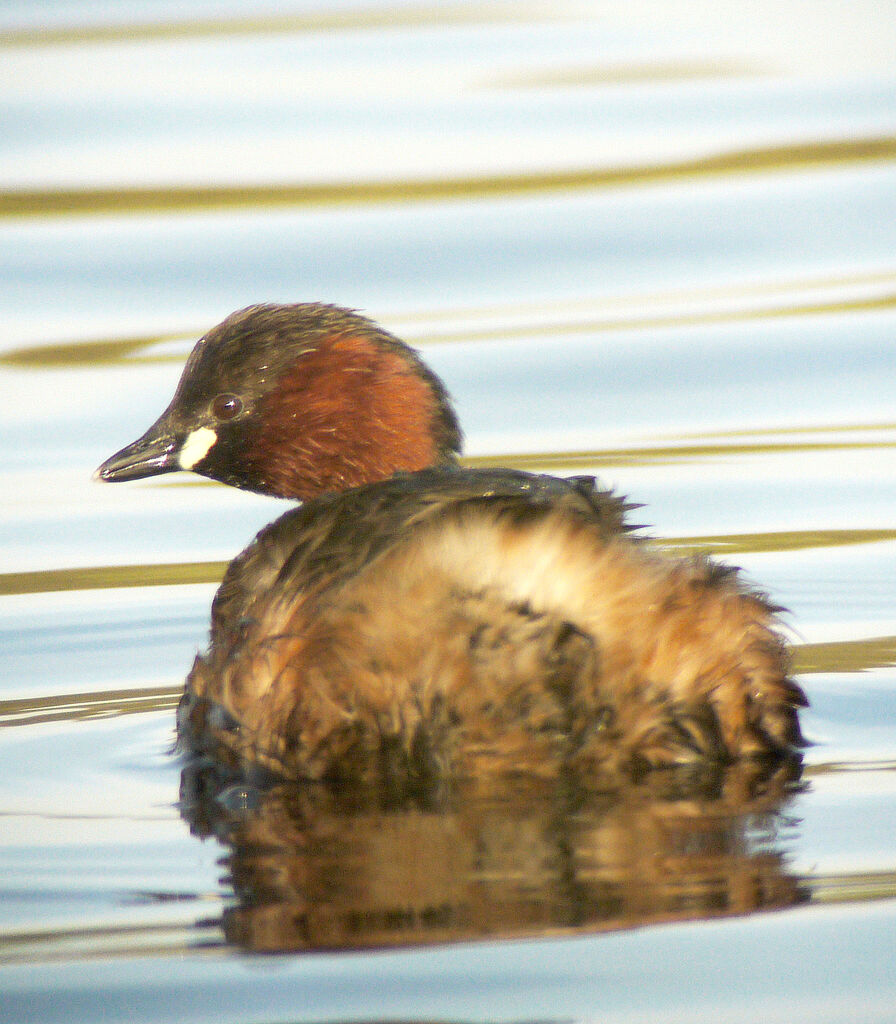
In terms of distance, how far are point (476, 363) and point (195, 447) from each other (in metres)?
3.47

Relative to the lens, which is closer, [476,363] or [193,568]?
[193,568]

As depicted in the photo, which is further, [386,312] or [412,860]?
[386,312]

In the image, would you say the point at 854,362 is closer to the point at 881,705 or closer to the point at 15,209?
the point at 881,705

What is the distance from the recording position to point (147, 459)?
18.7 feet

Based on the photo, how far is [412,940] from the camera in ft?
10.9

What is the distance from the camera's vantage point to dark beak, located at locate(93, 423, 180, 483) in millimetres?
5656

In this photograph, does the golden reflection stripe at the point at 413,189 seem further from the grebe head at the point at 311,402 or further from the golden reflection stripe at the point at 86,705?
the golden reflection stripe at the point at 86,705

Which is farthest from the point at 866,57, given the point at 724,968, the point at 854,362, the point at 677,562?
the point at 724,968

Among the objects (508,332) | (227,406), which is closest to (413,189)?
(508,332)

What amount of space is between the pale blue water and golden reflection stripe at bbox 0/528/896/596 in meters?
0.03

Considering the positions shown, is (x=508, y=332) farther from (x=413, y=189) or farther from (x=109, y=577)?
(x=109, y=577)

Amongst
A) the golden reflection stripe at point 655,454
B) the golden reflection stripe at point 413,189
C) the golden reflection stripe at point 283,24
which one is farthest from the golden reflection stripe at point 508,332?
the golden reflection stripe at point 283,24

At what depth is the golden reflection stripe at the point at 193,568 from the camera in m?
6.58

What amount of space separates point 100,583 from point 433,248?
4.51m
